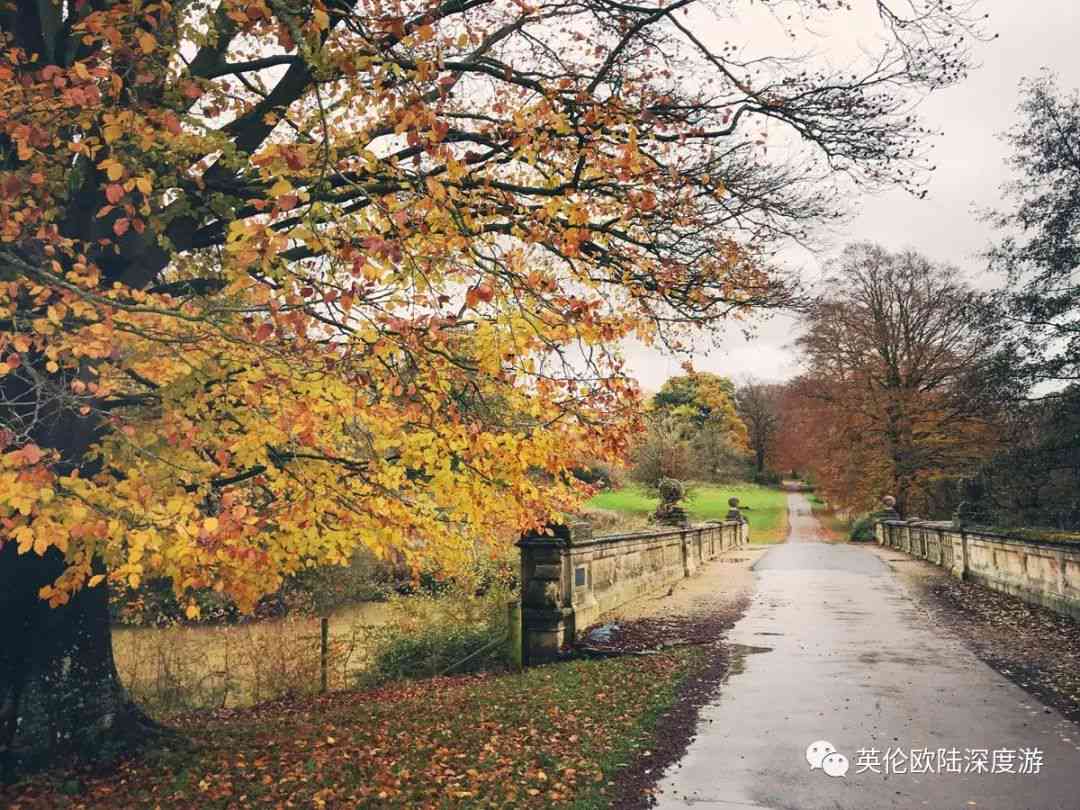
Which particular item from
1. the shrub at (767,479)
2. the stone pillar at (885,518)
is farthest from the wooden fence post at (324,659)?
the shrub at (767,479)

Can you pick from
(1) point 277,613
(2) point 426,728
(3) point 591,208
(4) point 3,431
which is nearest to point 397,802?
(2) point 426,728

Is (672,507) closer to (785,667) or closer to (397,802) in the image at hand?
(785,667)

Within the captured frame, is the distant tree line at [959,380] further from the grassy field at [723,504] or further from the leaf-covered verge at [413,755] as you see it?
the leaf-covered verge at [413,755]

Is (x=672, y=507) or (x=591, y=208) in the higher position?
(x=591, y=208)

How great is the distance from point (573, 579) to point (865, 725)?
5.21 m

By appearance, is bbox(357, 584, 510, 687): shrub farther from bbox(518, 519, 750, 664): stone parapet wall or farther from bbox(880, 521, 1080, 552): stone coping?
bbox(880, 521, 1080, 552): stone coping

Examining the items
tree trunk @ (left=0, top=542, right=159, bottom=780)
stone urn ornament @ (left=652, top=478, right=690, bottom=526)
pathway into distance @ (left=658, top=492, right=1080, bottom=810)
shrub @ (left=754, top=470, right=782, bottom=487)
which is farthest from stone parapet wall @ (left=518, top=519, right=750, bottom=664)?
shrub @ (left=754, top=470, right=782, bottom=487)

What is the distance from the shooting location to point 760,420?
78.1 m

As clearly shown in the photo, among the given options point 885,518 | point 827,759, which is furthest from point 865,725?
point 885,518

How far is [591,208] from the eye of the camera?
8367 mm

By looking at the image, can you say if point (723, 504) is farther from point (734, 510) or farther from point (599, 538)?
point (599, 538)

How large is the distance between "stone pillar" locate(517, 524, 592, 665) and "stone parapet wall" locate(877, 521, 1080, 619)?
23.8 feet

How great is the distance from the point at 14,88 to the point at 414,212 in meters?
2.69

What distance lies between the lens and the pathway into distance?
17.4ft
